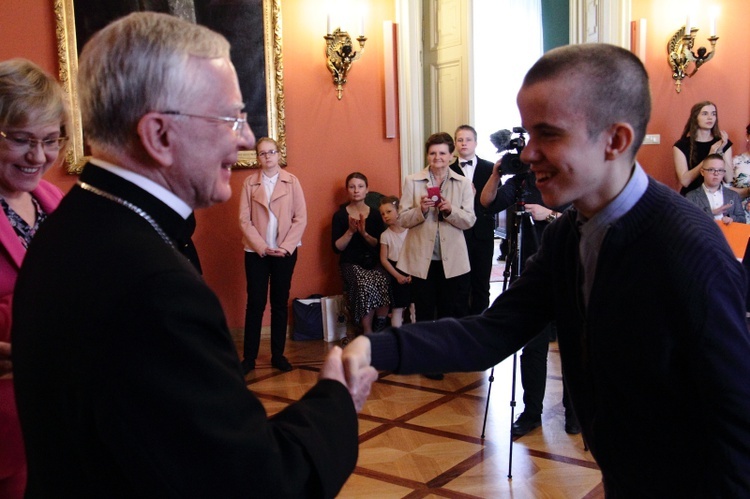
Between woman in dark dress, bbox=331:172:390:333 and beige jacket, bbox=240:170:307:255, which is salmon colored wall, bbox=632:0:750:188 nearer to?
woman in dark dress, bbox=331:172:390:333

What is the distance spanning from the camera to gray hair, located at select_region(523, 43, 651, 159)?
55.5 inches

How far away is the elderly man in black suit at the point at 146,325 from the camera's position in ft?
3.28

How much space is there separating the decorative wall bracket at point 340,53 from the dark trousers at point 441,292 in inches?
82.5

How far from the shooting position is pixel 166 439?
1005 mm

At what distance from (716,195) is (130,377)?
617 centimetres

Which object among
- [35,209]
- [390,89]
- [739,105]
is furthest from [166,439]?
[739,105]

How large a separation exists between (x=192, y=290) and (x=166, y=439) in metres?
0.21

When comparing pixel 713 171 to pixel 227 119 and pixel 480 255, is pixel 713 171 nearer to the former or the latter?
pixel 480 255

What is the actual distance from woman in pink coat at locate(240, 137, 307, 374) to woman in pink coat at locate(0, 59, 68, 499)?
3395 millimetres

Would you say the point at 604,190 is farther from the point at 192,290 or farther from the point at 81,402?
the point at 81,402

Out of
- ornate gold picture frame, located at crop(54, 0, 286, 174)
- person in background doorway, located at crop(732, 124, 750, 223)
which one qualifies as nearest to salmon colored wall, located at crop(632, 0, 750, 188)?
person in background doorway, located at crop(732, 124, 750, 223)

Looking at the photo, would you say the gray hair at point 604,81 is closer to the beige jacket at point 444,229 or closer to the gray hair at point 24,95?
the gray hair at point 24,95

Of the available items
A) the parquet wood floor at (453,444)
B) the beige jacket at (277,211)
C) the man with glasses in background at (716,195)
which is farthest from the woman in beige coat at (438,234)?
the man with glasses in background at (716,195)

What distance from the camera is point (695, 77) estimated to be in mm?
7195
